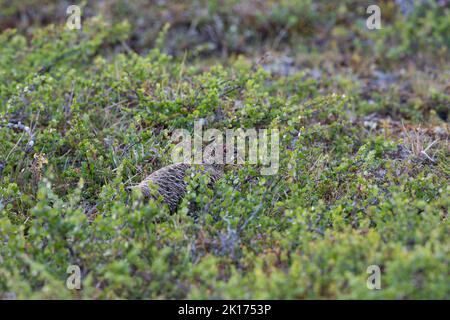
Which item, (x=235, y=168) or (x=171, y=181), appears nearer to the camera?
(x=171, y=181)

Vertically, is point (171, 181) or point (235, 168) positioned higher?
point (235, 168)

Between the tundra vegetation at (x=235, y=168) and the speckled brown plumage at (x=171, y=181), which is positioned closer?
the tundra vegetation at (x=235, y=168)

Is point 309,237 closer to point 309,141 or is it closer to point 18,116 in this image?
point 309,141

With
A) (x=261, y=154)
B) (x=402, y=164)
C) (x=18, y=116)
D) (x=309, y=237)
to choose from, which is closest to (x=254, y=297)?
(x=309, y=237)
